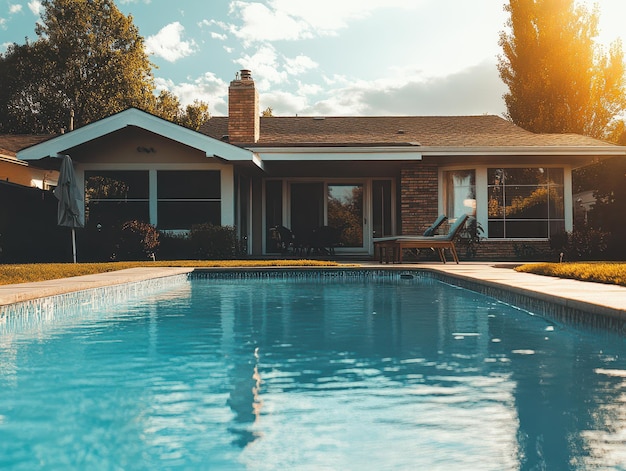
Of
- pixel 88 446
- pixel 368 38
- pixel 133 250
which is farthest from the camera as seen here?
pixel 368 38

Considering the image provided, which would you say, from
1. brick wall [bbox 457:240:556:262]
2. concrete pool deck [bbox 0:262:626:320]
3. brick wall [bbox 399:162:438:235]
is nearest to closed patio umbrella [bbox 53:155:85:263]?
concrete pool deck [bbox 0:262:626:320]

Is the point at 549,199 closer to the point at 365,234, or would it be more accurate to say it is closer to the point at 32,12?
the point at 365,234

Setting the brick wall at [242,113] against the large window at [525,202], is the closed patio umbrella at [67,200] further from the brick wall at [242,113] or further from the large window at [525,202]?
the large window at [525,202]

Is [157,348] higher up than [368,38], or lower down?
lower down

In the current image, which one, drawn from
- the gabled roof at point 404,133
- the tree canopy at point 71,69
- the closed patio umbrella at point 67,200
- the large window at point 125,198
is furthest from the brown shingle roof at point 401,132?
the tree canopy at point 71,69

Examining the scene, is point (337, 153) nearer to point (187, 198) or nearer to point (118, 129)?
point (187, 198)

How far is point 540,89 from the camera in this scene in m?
29.7

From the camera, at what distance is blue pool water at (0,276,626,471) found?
2812 millimetres

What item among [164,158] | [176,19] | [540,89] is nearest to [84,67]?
[176,19]

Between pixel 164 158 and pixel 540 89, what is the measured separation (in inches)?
780

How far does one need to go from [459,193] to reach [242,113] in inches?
223

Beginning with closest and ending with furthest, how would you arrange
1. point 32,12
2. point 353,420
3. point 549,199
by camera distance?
point 353,420 < point 549,199 < point 32,12

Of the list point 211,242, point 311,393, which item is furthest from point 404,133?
point 311,393

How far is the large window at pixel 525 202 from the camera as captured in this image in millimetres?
16734
